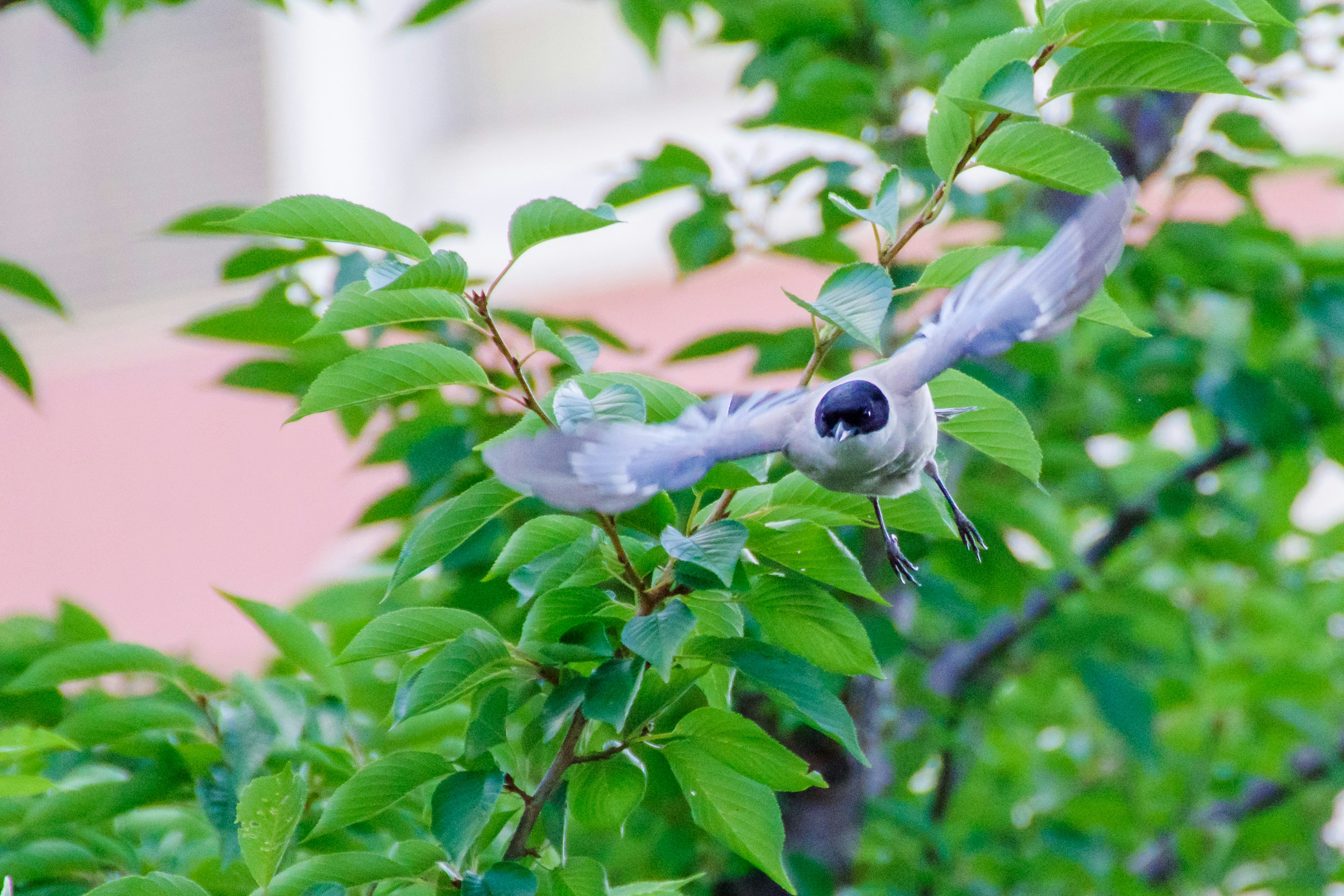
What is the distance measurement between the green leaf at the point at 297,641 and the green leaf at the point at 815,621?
44 centimetres

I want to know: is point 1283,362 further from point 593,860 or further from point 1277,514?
point 593,860

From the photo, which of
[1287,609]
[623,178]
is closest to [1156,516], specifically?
[1287,609]

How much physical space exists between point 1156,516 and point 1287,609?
1.50 ft

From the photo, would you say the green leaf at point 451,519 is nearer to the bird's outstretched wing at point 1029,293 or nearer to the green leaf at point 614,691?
the green leaf at point 614,691

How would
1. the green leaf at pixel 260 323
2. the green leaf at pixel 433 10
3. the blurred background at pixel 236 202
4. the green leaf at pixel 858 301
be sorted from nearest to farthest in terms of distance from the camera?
the green leaf at pixel 858 301 < the green leaf at pixel 260 323 < the green leaf at pixel 433 10 < the blurred background at pixel 236 202

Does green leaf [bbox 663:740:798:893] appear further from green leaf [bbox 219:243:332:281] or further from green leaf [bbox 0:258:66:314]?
green leaf [bbox 0:258:66:314]

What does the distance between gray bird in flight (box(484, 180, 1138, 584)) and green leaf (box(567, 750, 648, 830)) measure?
22cm

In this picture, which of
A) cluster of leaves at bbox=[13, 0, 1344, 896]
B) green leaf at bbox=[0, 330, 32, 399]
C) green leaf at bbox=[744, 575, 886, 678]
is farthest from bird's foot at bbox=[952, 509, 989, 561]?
green leaf at bbox=[0, 330, 32, 399]

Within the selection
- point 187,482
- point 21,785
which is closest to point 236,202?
point 187,482

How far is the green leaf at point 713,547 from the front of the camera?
0.74m

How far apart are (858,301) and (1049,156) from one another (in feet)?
0.57

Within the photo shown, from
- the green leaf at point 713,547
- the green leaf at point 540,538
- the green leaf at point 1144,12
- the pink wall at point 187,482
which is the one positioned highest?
the green leaf at point 1144,12

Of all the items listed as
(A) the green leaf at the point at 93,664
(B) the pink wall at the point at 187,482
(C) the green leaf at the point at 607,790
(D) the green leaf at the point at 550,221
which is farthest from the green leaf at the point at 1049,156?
(B) the pink wall at the point at 187,482

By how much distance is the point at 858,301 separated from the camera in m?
0.76
